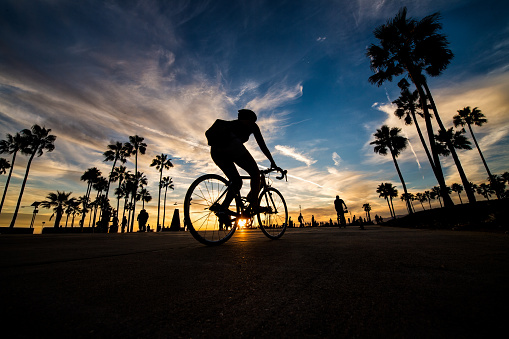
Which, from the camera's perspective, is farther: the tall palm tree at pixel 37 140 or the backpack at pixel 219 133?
the tall palm tree at pixel 37 140

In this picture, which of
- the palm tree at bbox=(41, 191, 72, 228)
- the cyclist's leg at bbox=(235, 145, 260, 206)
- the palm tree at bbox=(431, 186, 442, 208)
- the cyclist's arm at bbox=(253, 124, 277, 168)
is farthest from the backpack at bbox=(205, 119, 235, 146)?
the palm tree at bbox=(431, 186, 442, 208)

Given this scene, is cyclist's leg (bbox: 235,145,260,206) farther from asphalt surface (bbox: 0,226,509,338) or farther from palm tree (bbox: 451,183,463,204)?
palm tree (bbox: 451,183,463,204)

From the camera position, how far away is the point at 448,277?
1.05 meters

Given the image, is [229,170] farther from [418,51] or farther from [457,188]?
[457,188]

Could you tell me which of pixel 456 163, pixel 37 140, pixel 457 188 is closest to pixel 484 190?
pixel 457 188

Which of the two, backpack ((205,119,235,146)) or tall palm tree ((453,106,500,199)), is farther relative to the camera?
tall palm tree ((453,106,500,199))

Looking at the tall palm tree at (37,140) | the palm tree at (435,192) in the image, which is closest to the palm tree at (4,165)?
the tall palm tree at (37,140)

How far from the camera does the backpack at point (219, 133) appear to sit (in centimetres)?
304

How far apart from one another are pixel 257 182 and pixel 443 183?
51.5 feet

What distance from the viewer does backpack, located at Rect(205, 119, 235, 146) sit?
9.96ft

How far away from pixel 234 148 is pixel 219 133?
0.33 meters

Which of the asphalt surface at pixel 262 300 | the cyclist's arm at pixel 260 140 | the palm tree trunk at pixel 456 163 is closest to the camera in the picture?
the asphalt surface at pixel 262 300

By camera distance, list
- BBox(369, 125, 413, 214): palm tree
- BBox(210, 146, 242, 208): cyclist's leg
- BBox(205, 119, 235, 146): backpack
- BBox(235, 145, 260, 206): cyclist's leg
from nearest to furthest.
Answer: BBox(205, 119, 235, 146): backpack → BBox(210, 146, 242, 208): cyclist's leg → BBox(235, 145, 260, 206): cyclist's leg → BBox(369, 125, 413, 214): palm tree

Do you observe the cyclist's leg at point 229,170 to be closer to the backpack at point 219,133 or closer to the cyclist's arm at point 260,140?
the backpack at point 219,133
